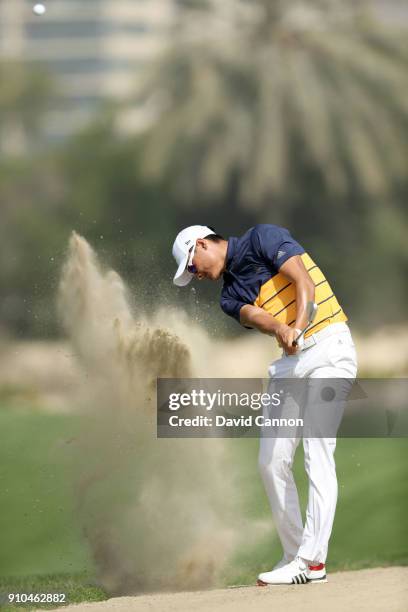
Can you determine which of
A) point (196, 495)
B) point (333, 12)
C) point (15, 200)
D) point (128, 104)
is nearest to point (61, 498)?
point (196, 495)

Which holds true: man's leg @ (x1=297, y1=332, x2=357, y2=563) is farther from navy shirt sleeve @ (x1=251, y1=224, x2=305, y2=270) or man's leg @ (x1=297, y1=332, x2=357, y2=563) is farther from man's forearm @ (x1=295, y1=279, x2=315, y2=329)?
navy shirt sleeve @ (x1=251, y1=224, x2=305, y2=270)

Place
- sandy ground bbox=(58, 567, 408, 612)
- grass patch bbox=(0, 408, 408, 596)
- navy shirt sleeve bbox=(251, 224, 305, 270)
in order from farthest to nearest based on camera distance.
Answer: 1. grass patch bbox=(0, 408, 408, 596)
2. navy shirt sleeve bbox=(251, 224, 305, 270)
3. sandy ground bbox=(58, 567, 408, 612)

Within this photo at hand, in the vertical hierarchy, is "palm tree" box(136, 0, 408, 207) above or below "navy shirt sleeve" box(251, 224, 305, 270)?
above

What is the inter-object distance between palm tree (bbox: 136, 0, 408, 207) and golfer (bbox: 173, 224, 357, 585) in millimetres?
5413

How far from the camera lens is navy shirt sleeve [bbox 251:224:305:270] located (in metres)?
3.95

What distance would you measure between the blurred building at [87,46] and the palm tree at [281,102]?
0.95ft

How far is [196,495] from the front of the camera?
494cm

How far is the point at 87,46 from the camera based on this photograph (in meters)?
9.44

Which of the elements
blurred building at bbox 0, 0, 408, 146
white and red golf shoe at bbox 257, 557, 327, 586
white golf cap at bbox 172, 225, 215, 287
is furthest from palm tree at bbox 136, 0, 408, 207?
white and red golf shoe at bbox 257, 557, 327, 586

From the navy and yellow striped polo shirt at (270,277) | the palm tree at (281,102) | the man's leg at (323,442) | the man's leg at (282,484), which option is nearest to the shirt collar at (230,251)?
the navy and yellow striped polo shirt at (270,277)

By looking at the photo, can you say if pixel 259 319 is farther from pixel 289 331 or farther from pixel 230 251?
pixel 230 251

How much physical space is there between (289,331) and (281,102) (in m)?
7.04

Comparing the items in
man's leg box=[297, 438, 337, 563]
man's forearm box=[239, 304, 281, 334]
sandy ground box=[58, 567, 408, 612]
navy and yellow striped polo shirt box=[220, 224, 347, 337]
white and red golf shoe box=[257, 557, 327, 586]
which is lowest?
sandy ground box=[58, 567, 408, 612]

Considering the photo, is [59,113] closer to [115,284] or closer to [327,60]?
[327,60]
